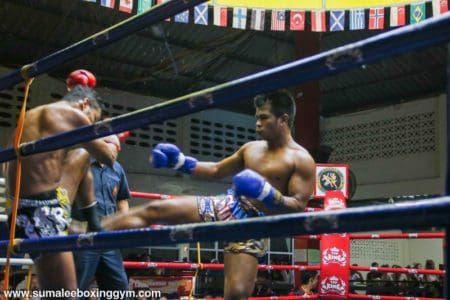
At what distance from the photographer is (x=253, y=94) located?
3.83ft

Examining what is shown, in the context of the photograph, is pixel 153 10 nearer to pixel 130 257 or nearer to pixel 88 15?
pixel 130 257

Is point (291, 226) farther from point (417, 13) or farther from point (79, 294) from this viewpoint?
point (417, 13)

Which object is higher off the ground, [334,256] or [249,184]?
[249,184]

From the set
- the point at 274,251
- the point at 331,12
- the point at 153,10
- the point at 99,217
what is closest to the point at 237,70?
the point at 274,251

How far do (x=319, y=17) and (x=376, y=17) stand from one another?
0.52 metres

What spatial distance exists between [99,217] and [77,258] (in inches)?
8.8

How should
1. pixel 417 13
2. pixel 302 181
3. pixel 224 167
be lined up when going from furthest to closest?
pixel 417 13 < pixel 224 167 < pixel 302 181

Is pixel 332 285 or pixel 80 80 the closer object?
pixel 80 80

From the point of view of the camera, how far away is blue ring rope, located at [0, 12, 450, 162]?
3.04 ft

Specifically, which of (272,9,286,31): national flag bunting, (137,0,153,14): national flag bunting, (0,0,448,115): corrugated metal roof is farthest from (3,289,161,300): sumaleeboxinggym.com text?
(0,0,448,115): corrugated metal roof

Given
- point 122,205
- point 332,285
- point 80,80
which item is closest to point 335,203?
point 332,285

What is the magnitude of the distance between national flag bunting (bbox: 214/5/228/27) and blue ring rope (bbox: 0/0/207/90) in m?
3.64

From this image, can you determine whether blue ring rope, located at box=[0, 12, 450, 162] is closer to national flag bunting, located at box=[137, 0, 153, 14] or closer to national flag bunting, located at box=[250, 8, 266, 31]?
national flag bunting, located at box=[137, 0, 153, 14]

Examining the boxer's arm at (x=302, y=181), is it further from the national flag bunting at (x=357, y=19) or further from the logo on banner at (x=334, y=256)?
the national flag bunting at (x=357, y=19)
